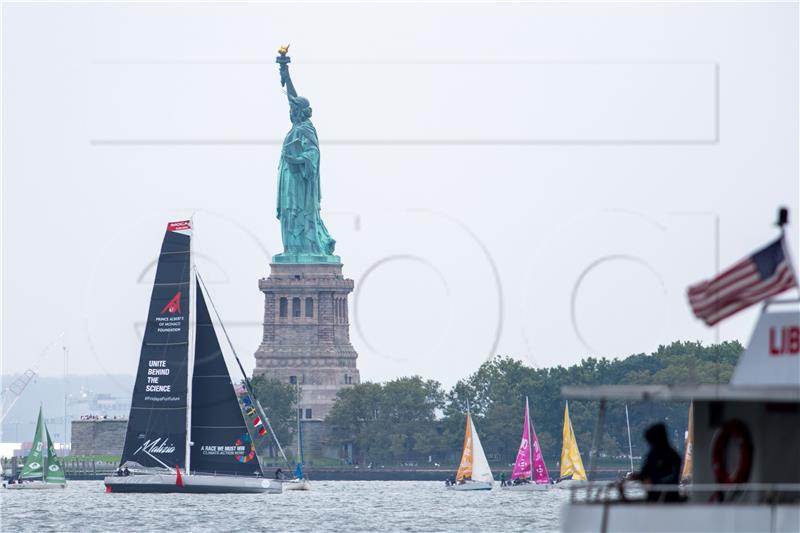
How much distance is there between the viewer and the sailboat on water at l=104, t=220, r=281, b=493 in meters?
129

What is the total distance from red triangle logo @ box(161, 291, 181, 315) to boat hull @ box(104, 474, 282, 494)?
9031 mm

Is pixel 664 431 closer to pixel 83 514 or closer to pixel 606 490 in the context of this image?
pixel 606 490

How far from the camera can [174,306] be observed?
130750 millimetres

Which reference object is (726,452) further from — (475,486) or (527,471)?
(527,471)

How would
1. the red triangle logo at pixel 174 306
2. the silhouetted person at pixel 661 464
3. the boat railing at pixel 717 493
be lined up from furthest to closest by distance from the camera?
the red triangle logo at pixel 174 306
the boat railing at pixel 717 493
the silhouetted person at pixel 661 464

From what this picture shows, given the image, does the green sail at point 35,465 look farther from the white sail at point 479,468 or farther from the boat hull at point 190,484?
the boat hull at point 190,484

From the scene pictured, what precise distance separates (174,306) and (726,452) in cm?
9291

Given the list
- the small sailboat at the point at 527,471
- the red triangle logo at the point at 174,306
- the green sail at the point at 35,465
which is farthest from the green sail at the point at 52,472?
the red triangle logo at the point at 174,306

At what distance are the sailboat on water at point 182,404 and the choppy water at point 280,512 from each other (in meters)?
1.53

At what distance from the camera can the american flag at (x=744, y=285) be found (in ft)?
126

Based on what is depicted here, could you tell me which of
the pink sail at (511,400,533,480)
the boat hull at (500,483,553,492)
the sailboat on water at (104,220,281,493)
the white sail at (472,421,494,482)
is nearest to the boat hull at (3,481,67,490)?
the white sail at (472,421,494,482)

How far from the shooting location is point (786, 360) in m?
39.2

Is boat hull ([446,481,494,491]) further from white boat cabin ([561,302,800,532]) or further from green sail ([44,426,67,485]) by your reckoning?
white boat cabin ([561,302,800,532])

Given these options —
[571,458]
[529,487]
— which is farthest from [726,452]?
[529,487]
